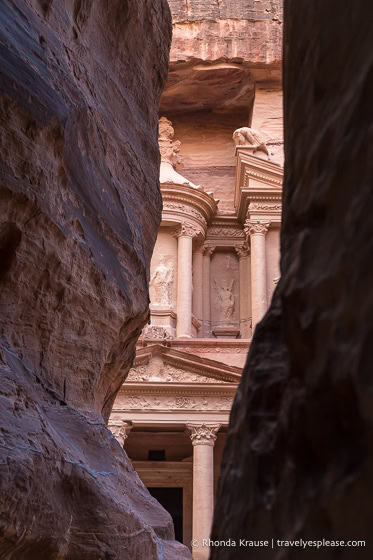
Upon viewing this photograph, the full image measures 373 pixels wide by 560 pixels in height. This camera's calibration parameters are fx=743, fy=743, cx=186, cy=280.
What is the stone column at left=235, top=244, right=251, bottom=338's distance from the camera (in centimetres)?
2520

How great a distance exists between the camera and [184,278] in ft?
80.5

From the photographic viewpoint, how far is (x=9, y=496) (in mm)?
2684

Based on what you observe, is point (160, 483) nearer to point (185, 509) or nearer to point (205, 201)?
point (185, 509)

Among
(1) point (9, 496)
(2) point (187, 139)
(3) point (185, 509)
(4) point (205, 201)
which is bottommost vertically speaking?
(3) point (185, 509)

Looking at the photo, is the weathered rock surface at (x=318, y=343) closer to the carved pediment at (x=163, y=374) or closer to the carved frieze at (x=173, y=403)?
the carved pediment at (x=163, y=374)

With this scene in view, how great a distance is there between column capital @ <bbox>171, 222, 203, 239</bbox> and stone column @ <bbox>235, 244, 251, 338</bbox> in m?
2.23

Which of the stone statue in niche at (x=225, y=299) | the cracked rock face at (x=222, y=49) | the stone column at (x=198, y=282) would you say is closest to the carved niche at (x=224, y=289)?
the stone statue in niche at (x=225, y=299)

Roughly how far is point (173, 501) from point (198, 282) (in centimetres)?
811

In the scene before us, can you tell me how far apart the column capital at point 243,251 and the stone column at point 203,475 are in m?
9.31

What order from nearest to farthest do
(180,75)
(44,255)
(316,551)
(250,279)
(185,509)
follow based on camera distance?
1. (316,551)
2. (44,255)
3. (185,509)
4. (250,279)
5. (180,75)

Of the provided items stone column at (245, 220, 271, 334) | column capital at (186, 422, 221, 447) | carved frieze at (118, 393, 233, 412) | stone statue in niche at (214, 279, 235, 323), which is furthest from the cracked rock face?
Result: column capital at (186, 422, 221, 447)

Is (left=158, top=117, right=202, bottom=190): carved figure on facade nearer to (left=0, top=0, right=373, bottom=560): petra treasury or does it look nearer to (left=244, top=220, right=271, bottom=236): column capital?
(left=244, top=220, right=271, bottom=236): column capital

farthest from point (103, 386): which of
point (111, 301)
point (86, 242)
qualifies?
point (86, 242)

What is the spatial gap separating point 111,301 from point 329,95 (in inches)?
112
